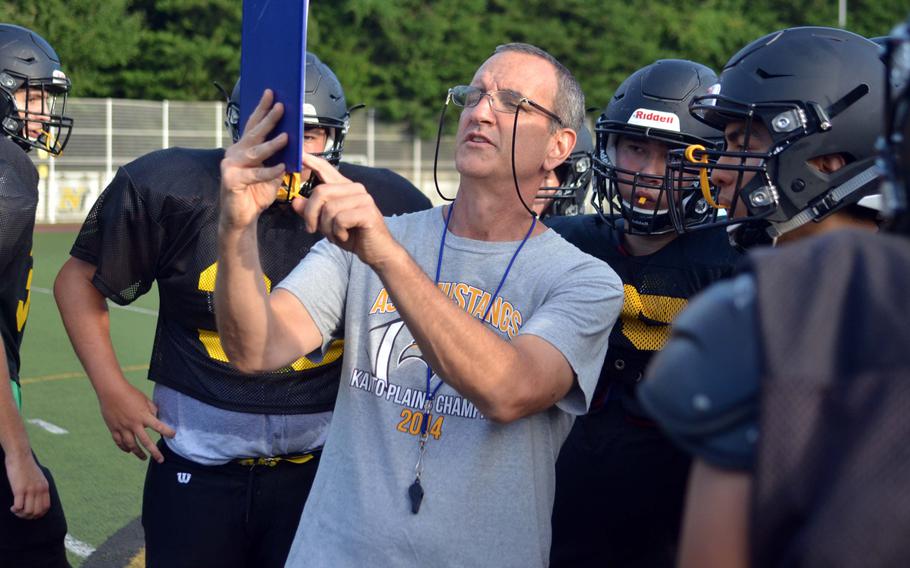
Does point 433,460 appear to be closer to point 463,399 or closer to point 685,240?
point 463,399

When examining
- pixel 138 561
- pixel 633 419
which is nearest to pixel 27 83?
pixel 138 561

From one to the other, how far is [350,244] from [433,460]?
0.56 meters

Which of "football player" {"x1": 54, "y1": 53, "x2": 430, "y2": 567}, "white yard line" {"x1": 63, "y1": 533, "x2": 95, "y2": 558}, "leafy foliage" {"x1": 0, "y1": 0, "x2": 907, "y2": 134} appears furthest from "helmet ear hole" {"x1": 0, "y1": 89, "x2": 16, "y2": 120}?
"leafy foliage" {"x1": 0, "y1": 0, "x2": 907, "y2": 134}

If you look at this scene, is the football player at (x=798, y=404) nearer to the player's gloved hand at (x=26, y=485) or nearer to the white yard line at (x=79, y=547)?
the player's gloved hand at (x=26, y=485)

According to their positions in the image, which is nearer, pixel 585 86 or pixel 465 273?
pixel 465 273

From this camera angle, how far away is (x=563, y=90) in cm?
275

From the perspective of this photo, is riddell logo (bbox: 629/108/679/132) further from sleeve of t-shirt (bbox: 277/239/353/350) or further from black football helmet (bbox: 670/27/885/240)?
sleeve of t-shirt (bbox: 277/239/353/350)

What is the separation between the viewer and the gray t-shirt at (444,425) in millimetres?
2312

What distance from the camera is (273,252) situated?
11.0 feet

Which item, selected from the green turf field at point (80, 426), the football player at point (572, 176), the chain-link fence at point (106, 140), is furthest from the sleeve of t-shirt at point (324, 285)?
the chain-link fence at point (106, 140)

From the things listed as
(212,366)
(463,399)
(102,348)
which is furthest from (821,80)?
(102,348)

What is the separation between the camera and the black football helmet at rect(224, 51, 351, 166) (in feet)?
11.6

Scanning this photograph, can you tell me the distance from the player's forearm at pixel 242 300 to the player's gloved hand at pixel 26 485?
3.86 feet

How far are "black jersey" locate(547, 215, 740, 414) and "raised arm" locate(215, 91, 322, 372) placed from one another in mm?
963
